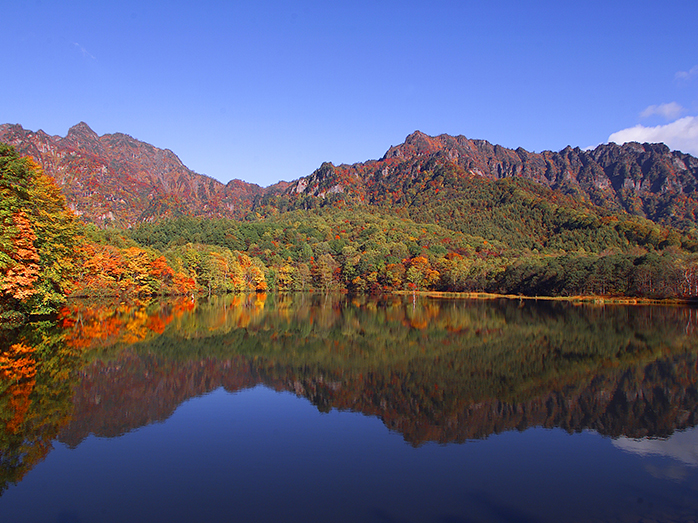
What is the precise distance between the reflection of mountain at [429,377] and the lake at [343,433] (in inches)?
4.0

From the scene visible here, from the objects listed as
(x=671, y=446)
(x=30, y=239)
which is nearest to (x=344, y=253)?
(x=30, y=239)

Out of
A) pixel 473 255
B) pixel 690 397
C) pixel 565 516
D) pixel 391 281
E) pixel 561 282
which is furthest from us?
pixel 473 255

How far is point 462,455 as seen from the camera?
1038cm

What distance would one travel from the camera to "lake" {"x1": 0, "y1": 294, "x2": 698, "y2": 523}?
26.2ft

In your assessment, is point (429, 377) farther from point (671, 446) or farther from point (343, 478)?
point (343, 478)

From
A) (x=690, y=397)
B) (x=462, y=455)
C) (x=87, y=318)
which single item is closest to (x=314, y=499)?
(x=462, y=455)

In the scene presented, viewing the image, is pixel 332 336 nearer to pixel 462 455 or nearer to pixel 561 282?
pixel 462 455

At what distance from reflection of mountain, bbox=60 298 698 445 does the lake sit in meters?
0.10

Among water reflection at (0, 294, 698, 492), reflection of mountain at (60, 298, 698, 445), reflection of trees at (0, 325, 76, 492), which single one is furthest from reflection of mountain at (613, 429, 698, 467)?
reflection of trees at (0, 325, 76, 492)

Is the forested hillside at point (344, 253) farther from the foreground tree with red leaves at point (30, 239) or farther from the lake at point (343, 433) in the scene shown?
the lake at point (343, 433)

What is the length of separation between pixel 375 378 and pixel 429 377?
2.13m

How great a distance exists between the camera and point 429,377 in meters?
18.0

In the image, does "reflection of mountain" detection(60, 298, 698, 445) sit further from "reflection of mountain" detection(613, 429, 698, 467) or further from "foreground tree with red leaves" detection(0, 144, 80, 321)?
"foreground tree with red leaves" detection(0, 144, 80, 321)

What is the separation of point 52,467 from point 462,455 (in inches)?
343
